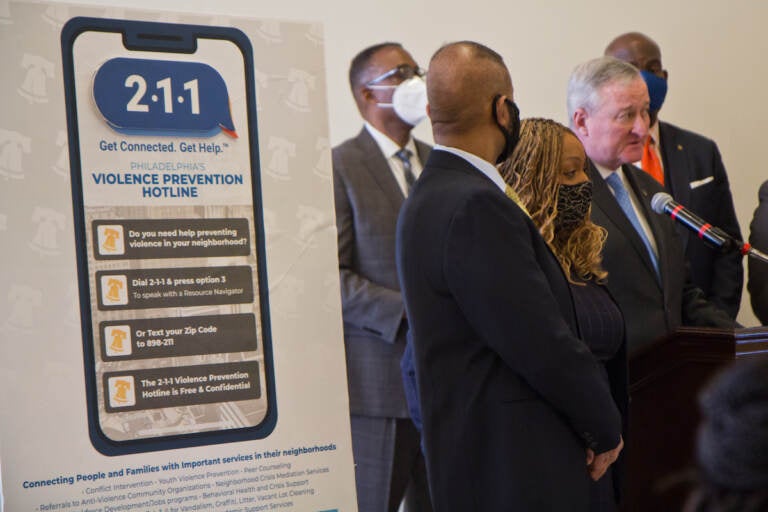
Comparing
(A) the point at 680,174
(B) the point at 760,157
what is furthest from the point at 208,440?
(B) the point at 760,157

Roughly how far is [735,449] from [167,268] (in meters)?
1.26

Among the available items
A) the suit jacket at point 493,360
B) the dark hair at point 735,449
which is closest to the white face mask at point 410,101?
the suit jacket at point 493,360

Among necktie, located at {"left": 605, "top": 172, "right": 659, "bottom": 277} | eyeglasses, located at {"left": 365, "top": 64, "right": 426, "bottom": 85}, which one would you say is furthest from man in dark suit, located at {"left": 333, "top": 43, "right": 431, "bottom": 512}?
necktie, located at {"left": 605, "top": 172, "right": 659, "bottom": 277}

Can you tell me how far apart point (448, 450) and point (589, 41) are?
11.1ft

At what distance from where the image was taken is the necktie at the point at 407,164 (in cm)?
355

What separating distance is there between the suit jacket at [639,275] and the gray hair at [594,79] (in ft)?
0.98

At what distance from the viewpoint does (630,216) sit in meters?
3.14

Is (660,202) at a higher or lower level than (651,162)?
lower

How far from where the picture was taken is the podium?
95.7 inches

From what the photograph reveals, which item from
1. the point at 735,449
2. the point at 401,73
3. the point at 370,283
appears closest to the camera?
the point at 735,449

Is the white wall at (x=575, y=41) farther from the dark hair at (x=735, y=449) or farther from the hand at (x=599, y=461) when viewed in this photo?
the dark hair at (x=735, y=449)

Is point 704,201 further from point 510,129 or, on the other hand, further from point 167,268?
point 167,268

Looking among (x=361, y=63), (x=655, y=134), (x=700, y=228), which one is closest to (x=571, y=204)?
(x=700, y=228)

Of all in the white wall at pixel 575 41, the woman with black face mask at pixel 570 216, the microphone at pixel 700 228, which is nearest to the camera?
the woman with black face mask at pixel 570 216
